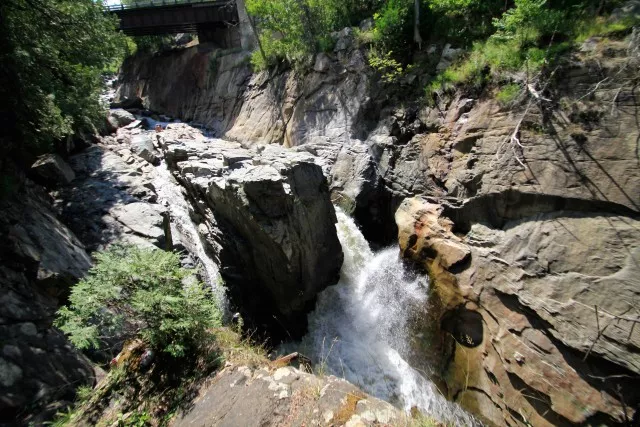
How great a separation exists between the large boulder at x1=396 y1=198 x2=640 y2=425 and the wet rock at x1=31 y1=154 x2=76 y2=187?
1198 cm

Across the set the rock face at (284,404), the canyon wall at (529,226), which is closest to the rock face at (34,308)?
the rock face at (284,404)

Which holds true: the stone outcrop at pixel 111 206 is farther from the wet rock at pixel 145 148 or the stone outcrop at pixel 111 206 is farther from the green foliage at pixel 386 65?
the green foliage at pixel 386 65

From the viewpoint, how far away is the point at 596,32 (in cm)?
694

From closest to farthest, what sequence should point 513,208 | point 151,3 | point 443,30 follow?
point 513,208 < point 443,30 < point 151,3

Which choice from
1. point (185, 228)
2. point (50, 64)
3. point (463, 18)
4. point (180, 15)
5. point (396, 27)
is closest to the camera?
point (50, 64)

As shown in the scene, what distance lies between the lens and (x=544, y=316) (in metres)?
5.94

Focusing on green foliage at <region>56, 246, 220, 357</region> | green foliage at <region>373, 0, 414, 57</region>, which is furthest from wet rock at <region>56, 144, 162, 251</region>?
green foliage at <region>373, 0, 414, 57</region>

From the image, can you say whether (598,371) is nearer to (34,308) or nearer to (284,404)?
(284,404)

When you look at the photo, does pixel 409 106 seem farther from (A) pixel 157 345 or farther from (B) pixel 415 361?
(A) pixel 157 345

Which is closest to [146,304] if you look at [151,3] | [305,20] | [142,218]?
[142,218]

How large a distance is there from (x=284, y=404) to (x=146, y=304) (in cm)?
200

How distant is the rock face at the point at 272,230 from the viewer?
313 inches

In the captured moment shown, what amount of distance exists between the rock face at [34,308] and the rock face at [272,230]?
3416 millimetres

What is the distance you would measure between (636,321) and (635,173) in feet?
8.73
